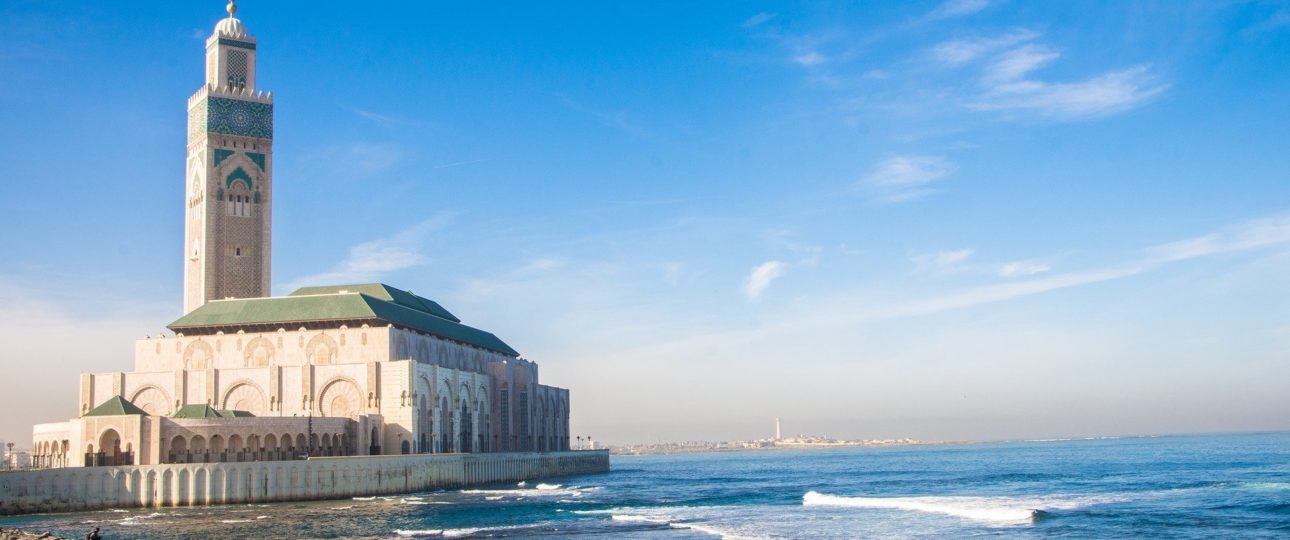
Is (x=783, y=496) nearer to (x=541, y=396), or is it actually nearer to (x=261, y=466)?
(x=261, y=466)

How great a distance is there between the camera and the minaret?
9294 centimetres

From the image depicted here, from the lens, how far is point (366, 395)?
80.5 metres

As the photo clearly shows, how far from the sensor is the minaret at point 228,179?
92938 mm

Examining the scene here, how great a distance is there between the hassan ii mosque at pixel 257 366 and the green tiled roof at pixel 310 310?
0.14 metres

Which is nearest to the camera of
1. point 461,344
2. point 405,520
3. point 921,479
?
point 405,520

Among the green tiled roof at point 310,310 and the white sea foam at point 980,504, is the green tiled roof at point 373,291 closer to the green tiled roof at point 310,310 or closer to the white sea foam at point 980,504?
the green tiled roof at point 310,310

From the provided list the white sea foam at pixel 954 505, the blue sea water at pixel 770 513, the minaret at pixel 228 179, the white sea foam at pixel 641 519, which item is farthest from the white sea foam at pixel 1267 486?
the minaret at pixel 228 179

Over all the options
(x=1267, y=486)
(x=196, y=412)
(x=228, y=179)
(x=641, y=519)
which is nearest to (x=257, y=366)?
(x=228, y=179)

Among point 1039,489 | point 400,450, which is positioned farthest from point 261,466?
point 1039,489

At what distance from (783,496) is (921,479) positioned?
2479 cm

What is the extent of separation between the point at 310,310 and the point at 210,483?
26.1 metres

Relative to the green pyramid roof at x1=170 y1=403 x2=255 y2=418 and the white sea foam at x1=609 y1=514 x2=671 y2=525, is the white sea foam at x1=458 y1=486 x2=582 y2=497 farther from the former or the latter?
the white sea foam at x1=609 y1=514 x2=671 y2=525

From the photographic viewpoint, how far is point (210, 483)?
62500 millimetres

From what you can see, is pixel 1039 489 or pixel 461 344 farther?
pixel 461 344
